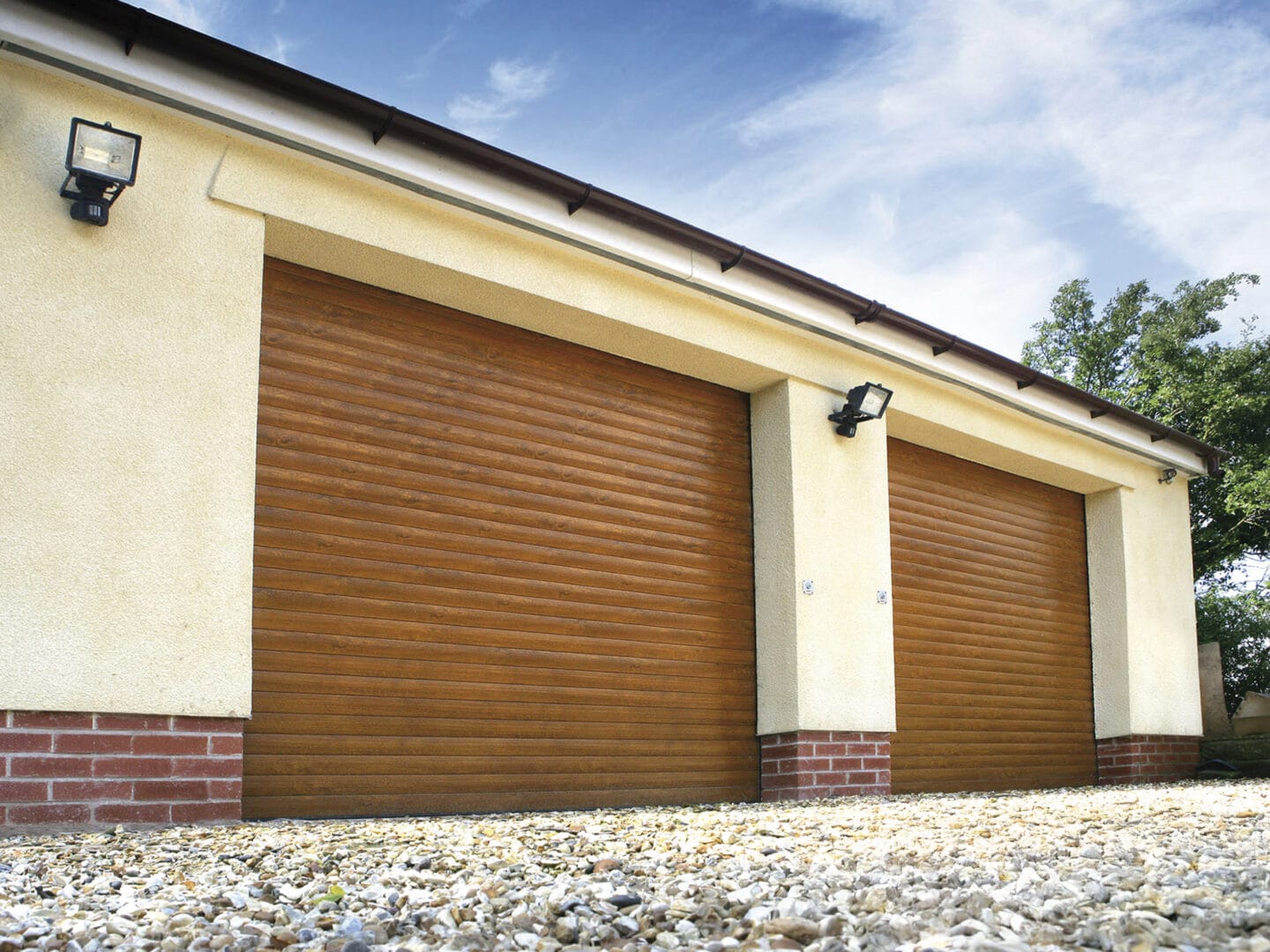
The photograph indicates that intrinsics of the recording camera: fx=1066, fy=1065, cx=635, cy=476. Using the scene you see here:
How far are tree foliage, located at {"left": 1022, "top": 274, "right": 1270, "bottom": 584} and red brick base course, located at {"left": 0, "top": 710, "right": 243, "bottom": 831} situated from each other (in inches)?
542

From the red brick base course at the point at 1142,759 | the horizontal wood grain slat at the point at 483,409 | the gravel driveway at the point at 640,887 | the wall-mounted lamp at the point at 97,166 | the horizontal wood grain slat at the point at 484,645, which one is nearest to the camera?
the gravel driveway at the point at 640,887

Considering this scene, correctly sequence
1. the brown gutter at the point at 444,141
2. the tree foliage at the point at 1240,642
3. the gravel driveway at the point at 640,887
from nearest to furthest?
the gravel driveway at the point at 640,887, the brown gutter at the point at 444,141, the tree foliage at the point at 1240,642

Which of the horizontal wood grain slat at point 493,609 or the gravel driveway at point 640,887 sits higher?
the horizontal wood grain slat at point 493,609

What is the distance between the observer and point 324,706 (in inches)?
217

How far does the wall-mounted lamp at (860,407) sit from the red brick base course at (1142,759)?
4769 mm

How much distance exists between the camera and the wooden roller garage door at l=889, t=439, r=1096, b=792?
28.2 ft

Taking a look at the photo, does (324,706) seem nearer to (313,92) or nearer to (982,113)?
(313,92)

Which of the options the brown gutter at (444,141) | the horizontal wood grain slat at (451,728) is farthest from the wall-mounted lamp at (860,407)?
the horizontal wood grain slat at (451,728)

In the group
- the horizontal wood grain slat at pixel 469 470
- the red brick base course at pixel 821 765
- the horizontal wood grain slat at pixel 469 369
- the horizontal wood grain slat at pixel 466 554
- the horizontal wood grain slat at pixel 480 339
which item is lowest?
the red brick base course at pixel 821 765

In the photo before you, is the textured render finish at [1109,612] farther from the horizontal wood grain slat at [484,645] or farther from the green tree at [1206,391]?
the horizontal wood grain slat at [484,645]

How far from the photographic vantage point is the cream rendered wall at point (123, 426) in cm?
445

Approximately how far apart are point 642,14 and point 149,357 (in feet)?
20.3

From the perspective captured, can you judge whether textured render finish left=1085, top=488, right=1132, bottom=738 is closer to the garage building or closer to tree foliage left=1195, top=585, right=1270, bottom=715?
the garage building

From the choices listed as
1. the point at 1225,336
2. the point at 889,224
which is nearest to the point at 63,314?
the point at 889,224
